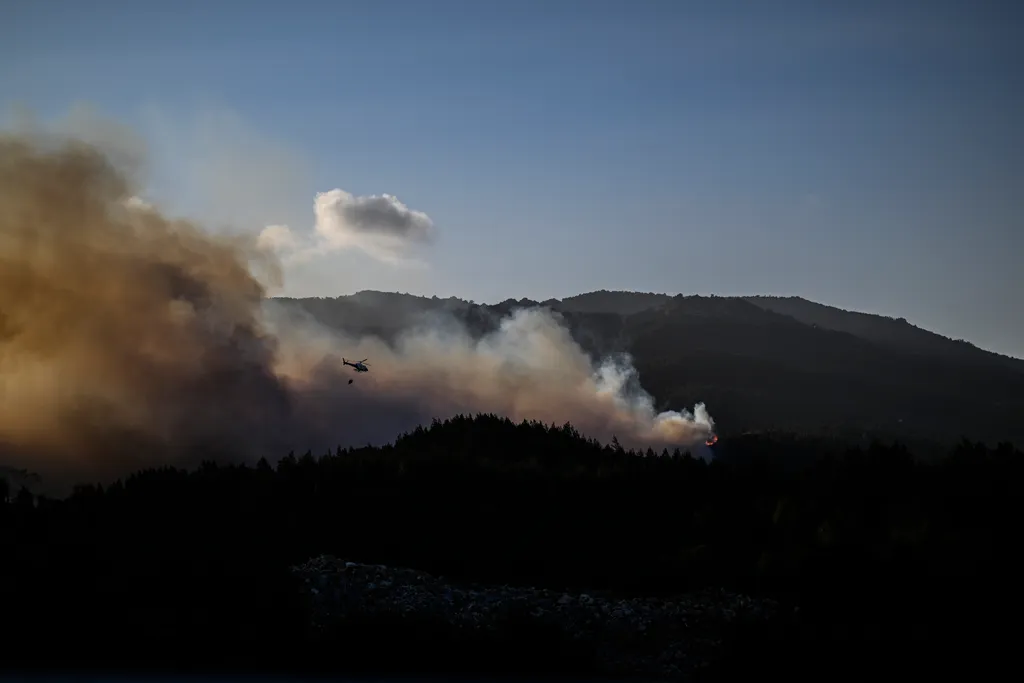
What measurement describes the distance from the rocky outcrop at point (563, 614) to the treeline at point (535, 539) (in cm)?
188

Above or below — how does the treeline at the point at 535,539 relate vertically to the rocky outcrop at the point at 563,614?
above

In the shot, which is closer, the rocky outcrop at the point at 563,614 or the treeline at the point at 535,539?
the rocky outcrop at the point at 563,614

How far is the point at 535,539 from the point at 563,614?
1169cm

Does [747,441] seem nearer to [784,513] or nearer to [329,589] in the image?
[784,513]

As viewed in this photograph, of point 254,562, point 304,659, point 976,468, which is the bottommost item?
point 304,659

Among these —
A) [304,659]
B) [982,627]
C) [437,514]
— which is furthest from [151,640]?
[982,627]

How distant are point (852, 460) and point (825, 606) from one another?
19.5m

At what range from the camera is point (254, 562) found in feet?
224

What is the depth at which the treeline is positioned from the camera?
209 feet

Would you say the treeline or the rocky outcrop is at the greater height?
the treeline

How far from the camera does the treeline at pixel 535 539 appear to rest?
63.7 meters

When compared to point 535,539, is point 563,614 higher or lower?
lower

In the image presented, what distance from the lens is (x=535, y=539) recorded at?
75875mm

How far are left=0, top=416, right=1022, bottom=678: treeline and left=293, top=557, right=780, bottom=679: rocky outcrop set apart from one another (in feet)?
6.18
